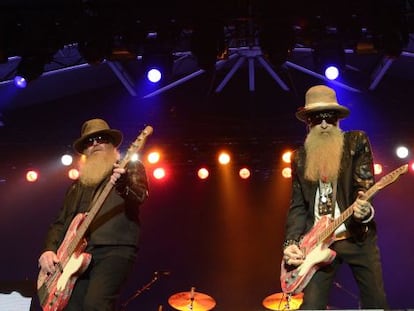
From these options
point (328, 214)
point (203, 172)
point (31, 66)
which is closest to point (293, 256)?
point (328, 214)

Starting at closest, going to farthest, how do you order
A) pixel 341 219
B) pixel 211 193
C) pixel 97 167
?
pixel 341 219 < pixel 97 167 < pixel 211 193

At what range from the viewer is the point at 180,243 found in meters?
10.1

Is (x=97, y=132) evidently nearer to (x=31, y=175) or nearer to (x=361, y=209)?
(x=361, y=209)

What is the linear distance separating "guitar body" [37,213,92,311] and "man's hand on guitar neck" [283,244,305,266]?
1.49 metres

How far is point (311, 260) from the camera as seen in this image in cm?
404

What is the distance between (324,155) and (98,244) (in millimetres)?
1838

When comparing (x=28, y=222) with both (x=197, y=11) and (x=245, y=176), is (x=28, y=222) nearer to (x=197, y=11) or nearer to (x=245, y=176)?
(x=245, y=176)

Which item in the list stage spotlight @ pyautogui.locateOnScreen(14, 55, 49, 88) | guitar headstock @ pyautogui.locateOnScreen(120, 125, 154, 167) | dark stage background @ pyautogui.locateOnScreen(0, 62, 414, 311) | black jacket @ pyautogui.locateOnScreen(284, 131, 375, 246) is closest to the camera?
black jacket @ pyautogui.locateOnScreen(284, 131, 375, 246)

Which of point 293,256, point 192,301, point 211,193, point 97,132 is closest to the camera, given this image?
point 293,256

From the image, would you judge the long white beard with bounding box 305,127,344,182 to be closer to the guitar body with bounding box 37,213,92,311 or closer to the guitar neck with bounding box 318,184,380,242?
the guitar neck with bounding box 318,184,380,242

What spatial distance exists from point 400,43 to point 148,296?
5528 millimetres

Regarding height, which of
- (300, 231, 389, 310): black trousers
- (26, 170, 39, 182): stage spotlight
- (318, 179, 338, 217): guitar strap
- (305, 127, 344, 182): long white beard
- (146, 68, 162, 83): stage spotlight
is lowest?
(300, 231, 389, 310): black trousers

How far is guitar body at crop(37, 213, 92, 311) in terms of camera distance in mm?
4535

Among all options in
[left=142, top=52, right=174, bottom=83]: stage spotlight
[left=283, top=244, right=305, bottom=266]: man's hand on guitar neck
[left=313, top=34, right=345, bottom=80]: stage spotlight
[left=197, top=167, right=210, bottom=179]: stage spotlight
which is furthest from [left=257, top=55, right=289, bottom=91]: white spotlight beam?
[left=283, top=244, right=305, bottom=266]: man's hand on guitar neck
